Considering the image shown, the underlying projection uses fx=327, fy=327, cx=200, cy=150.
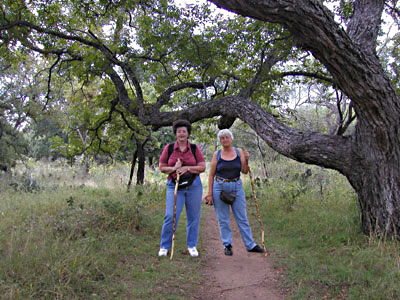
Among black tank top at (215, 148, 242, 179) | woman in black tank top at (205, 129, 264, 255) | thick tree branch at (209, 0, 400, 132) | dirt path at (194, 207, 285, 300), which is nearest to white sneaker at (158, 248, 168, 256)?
dirt path at (194, 207, 285, 300)

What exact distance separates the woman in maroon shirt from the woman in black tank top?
22 centimetres

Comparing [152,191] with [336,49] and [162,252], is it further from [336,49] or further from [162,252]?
[336,49]

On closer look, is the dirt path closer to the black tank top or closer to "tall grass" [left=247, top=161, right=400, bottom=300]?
"tall grass" [left=247, top=161, right=400, bottom=300]

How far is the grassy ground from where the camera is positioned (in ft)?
11.3

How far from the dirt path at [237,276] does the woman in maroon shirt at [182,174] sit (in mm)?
474

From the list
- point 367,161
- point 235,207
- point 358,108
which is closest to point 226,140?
point 235,207

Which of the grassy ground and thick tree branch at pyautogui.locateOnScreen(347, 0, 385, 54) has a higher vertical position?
thick tree branch at pyautogui.locateOnScreen(347, 0, 385, 54)

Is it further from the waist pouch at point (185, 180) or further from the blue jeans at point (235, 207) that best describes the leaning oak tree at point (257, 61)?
the waist pouch at point (185, 180)

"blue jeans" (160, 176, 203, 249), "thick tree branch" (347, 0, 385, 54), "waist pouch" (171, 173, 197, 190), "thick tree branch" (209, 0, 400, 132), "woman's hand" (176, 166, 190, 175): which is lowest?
"blue jeans" (160, 176, 203, 249)

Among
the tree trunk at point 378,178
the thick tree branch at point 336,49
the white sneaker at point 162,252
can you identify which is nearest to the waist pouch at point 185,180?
the white sneaker at point 162,252

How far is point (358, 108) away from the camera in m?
4.92

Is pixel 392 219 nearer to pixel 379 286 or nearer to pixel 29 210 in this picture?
pixel 379 286

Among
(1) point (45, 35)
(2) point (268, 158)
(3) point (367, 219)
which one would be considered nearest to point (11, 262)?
(3) point (367, 219)

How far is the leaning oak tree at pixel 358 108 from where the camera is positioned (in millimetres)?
4332
